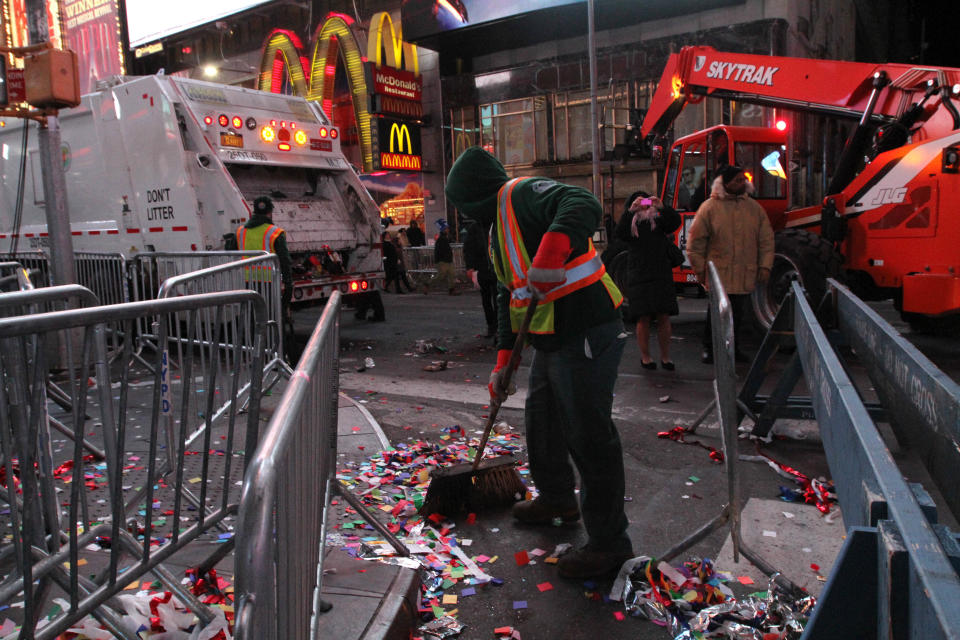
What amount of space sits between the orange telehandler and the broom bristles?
5529 millimetres

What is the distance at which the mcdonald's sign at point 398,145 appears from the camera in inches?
993

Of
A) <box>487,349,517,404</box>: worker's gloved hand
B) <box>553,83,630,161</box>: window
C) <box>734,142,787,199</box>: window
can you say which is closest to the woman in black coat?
<box>734,142,787,199</box>: window

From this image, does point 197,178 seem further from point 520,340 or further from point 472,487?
point 520,340

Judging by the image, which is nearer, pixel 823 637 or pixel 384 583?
pixel 823 637

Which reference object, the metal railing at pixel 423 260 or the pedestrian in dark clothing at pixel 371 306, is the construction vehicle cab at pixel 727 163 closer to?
the pedestrian in dark clothing at pixel 371 306

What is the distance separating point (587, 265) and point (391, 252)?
1517 cm

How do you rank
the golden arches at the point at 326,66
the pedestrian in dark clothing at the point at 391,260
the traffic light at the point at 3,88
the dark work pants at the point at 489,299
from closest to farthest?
1. the traffic light at the point at 3,88
2. the dark work pants at the point at 489,299
3. the pedestrian in dark clothing at the point at 391,260
4. the golden arches at the point at 326,66

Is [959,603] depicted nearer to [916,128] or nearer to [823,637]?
[823,637]

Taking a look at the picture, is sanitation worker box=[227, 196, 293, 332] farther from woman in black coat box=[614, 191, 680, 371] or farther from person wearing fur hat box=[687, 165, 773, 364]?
person wearing fur hat box=[687, 165, 773, 364]

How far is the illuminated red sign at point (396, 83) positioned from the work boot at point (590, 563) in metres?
23.7

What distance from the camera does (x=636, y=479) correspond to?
455 centimetres

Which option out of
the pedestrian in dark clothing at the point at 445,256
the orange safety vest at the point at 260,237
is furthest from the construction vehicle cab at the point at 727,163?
the pedestrian in dark clothing at the point at 445,256

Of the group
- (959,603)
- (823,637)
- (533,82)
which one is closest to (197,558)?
A: (823,637)

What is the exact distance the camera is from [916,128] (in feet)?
27.5
